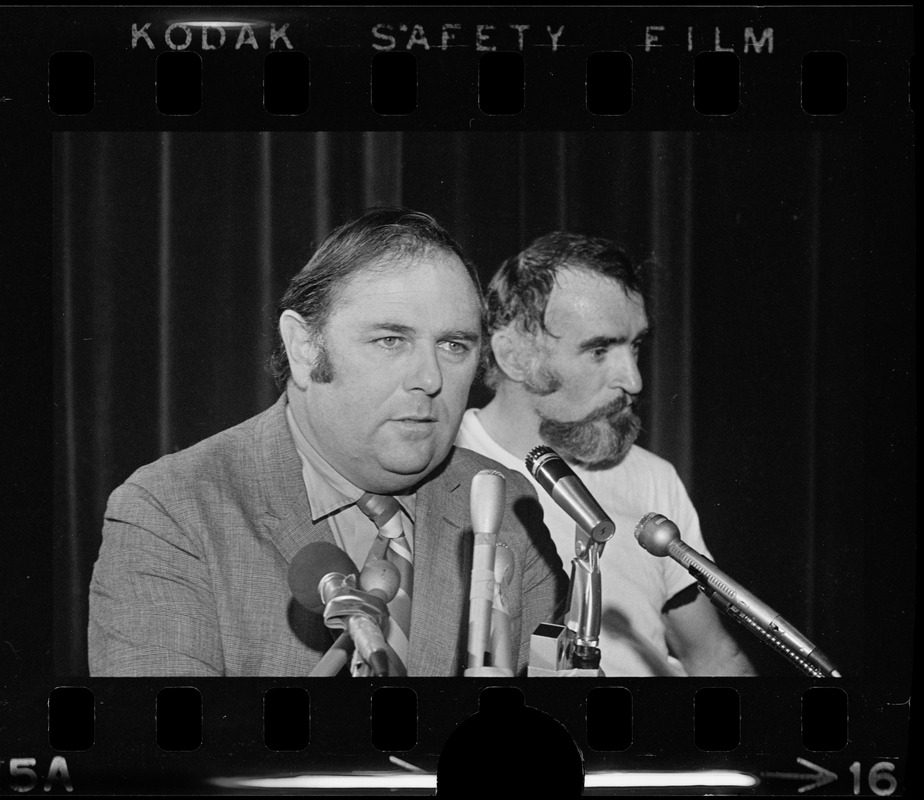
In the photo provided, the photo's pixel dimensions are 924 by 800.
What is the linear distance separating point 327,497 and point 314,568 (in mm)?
133

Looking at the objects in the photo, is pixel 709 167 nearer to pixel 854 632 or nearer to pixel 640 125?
pixel 640 125

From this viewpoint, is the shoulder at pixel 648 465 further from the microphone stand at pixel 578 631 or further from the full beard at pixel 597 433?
the microphone stand at pixel 578 631

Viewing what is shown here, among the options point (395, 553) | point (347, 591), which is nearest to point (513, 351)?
point (395, 553)

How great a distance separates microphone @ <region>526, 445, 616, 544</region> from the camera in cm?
218

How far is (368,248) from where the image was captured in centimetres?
220

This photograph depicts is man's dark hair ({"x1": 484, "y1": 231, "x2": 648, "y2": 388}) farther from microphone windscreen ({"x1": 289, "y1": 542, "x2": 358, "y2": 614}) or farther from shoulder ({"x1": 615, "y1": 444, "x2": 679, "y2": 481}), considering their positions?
microphone windscreen ({"x1": 289, "y1": 542, "x2": 358, "y2": 614})

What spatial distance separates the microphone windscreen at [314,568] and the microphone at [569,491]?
1.28 feet

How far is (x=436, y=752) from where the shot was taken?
2238mm

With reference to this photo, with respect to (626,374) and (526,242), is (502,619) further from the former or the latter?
(526,242)

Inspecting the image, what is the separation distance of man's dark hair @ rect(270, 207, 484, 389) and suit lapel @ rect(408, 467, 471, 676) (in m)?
0.39

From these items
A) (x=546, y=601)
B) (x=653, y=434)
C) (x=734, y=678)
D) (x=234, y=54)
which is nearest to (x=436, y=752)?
(x=546, y=601)

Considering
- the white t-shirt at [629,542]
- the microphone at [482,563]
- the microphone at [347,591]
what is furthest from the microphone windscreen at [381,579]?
the white t-shirt at [629,542]

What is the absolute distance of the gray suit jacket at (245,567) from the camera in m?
2.19

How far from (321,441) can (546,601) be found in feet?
1.69
